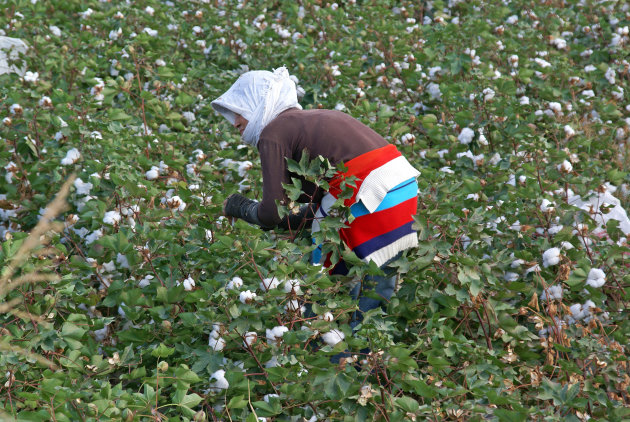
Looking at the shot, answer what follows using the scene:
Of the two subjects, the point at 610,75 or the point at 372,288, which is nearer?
the point at 372,288

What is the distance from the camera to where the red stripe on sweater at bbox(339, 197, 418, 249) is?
2857 mm

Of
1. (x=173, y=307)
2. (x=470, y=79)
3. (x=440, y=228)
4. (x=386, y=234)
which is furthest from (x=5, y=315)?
(x=470, y=79)

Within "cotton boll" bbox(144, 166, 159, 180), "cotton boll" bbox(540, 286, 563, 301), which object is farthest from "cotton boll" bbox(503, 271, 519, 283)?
"cotton boll" bbox(144, 166, 159, 180)

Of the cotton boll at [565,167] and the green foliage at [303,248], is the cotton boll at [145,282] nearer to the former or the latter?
the green foliage at [303,248]

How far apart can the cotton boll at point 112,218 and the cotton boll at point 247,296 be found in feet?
3.14

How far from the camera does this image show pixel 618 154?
463 cm

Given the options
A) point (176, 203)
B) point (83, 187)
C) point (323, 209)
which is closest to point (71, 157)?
point (83, 187)

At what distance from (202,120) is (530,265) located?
245 cm

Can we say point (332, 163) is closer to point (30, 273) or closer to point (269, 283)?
point (269, 283)

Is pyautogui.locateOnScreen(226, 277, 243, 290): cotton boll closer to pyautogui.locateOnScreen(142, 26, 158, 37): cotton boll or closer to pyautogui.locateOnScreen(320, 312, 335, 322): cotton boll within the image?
pyautogui.locateOnScreen(320, 312, 335, 322): cotton boll

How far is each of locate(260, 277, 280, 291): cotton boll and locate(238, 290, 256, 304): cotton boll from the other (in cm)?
7

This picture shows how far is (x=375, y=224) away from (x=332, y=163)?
308mm

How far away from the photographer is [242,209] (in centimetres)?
307

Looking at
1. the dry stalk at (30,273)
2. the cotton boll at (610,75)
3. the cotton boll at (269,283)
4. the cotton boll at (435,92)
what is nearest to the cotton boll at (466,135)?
the cotton boll at (435,92)
